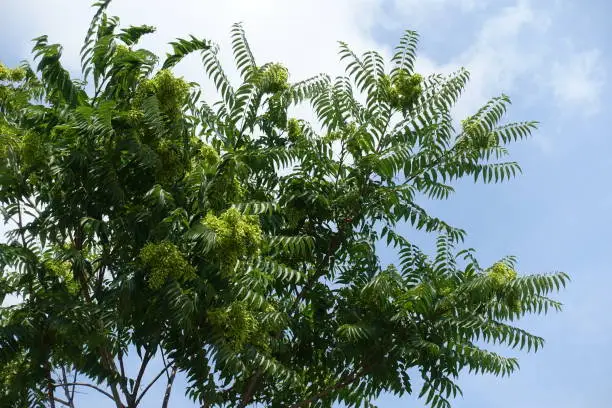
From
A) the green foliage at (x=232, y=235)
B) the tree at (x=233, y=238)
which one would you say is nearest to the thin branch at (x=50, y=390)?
the tree at (x=233, y=238)

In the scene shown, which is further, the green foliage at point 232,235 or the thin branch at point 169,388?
the thin branch at point 169,388

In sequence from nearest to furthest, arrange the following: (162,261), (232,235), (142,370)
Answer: (232,235)
(162,261)
(142,370)

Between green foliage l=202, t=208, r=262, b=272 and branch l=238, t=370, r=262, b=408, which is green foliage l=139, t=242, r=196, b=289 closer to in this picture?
green foliage l=202, t=208, r=262, b=272

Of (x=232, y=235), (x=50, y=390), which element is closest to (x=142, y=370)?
(x=50, y=390)

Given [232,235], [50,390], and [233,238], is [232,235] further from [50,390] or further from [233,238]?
[50,390]

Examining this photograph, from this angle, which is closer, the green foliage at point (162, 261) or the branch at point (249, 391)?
the green foliage at point (162, 261)

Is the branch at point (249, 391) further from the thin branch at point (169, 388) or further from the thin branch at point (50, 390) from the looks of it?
the thin branch at point (50, 390)

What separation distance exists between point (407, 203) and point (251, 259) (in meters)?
2.46

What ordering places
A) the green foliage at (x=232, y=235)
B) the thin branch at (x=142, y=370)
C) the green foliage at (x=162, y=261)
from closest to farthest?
the green foliage at (x=232, y=235)
the green foliage at (x=162, y=261)
the thin branch at (x=142, y=370)

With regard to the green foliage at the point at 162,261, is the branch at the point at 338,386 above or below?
above

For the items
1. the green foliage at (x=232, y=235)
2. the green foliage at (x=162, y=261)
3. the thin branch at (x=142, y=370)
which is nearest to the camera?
the green foliage at (x=232, y=235)

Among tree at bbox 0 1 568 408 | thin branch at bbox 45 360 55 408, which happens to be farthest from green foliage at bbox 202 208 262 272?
thin branch at bbox 45 360 55 408

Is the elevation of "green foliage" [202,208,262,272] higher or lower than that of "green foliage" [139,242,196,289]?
higher

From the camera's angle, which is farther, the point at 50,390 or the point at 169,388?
the point at 50,390
